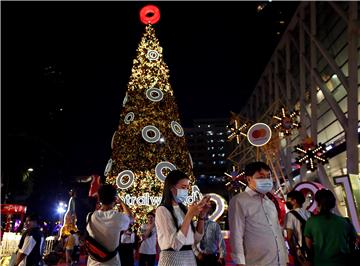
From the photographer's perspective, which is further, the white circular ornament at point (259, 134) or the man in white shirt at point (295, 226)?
the white circular ornament at point (259, 134)

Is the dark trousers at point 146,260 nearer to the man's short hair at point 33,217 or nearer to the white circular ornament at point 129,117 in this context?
the man's short hair at point 33,217

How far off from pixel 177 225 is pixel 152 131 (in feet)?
48.4

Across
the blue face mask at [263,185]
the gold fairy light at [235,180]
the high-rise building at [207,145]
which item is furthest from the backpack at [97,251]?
the high-rise building at [207,145]

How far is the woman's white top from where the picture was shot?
3396 mm

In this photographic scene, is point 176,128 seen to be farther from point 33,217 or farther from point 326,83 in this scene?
point 326,83

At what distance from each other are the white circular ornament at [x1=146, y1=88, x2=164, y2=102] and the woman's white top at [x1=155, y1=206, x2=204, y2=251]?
15.2 metres

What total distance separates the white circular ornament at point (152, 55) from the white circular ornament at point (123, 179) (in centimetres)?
580

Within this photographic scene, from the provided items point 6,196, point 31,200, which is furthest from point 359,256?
point 31,200

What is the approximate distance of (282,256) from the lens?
362 centimetres

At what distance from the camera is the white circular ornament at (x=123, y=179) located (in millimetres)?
17375

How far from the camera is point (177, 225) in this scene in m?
3.51

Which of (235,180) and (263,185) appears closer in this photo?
(263,185)

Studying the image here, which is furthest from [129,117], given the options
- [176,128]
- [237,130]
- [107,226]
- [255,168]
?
[255,168]

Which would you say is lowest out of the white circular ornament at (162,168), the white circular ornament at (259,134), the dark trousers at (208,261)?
the dark trousers at (208,261)
